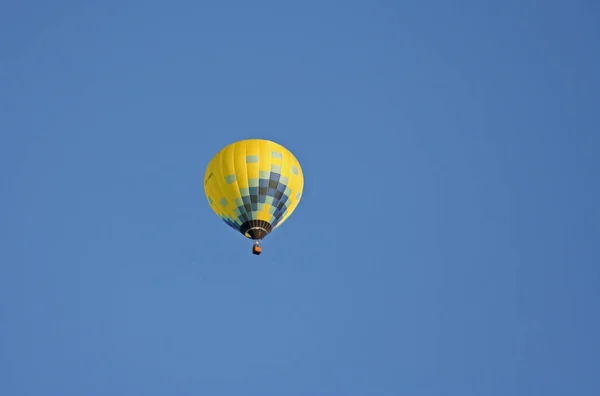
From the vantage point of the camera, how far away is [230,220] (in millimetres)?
51062

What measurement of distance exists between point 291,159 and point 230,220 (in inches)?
155

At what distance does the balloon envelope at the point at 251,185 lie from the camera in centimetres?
5047

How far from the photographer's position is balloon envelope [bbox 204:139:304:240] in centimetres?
5047

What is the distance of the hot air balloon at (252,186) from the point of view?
166ft

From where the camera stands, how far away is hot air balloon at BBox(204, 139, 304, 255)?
166 feet

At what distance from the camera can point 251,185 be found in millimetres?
50438

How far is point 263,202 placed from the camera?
50562mm

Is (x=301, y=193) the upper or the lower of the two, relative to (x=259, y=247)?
upper

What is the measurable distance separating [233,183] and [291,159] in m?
3.12

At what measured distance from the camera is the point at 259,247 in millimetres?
50469

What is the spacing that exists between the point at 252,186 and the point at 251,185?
6cm

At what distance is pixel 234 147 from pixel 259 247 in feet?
15.1

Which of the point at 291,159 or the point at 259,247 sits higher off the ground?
the point at 291,159

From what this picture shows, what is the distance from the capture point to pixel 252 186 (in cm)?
5044
